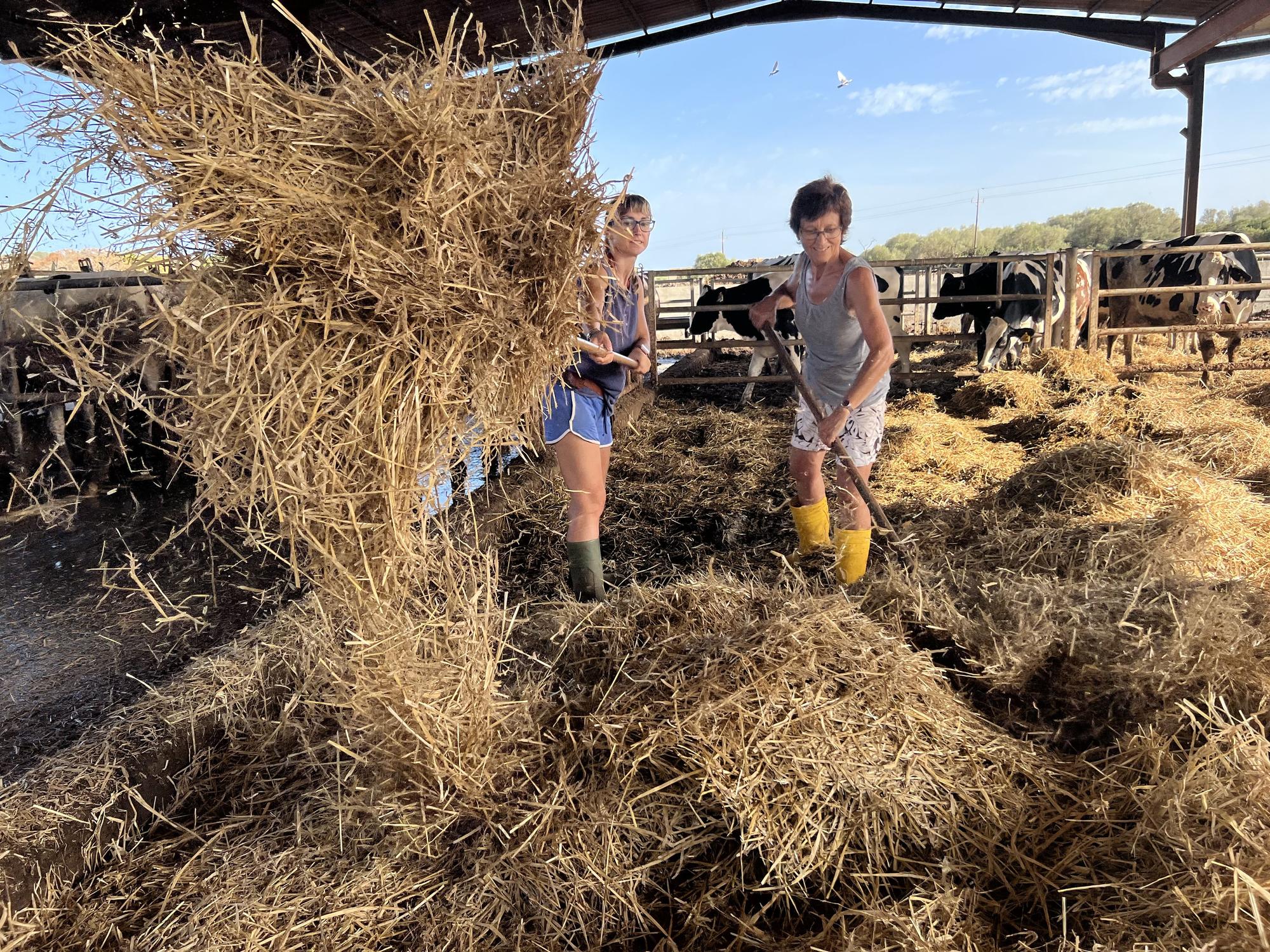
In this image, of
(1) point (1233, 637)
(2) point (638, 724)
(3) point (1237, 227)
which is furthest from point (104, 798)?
(3) point (1237, 227)

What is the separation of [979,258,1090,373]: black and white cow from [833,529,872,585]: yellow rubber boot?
26.9 ft

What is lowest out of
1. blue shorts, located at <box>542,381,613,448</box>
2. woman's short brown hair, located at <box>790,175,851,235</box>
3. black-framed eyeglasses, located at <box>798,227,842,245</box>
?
blue shorts, located at <box>542,381,613,448</box>

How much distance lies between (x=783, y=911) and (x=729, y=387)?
892cm

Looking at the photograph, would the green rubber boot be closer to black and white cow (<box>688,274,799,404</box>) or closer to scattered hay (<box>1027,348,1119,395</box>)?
scattered hay (<box>1027,348,1119,395</box>)

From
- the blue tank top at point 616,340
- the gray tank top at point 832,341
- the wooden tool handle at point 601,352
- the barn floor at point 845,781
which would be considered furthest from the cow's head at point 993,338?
the wooden tool handle at point 601,352

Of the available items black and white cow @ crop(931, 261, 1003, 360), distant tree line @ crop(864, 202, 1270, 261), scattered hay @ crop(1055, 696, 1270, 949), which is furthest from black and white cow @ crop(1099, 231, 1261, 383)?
distant tree line @ crop(864, 202, 1270, 261)

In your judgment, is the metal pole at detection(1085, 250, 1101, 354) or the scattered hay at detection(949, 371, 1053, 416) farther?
the metal pole at detection(1085, 250, 1101, 354)

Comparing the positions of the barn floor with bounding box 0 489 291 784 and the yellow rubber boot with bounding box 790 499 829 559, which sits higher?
the yellow rubber boot with bounding box 790 499 829 559

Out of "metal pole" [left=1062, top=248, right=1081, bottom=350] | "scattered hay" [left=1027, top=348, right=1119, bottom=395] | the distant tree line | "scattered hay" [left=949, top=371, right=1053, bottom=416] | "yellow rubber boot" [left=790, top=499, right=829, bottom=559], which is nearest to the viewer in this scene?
"yellow rubber boot" [left=790, top=499, right=829, bottom=559]

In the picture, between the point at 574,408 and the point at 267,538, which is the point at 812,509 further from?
the point at 267,538

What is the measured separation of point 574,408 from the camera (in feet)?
9.50

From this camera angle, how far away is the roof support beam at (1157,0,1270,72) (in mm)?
7887

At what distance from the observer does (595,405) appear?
297 cm

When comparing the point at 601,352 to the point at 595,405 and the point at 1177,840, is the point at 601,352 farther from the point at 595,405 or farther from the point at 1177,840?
the point at 1177,840
